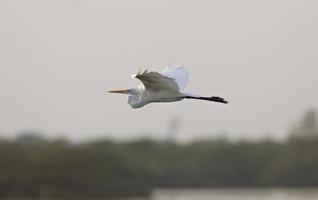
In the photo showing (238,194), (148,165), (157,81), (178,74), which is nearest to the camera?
(157,81)

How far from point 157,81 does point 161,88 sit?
275 mm

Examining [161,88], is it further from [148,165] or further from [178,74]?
[148,165]

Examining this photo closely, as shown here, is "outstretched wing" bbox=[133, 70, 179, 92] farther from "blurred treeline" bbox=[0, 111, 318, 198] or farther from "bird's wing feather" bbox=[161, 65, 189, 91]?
"blurred treeline" bbox=[0, 111, 318, 198]

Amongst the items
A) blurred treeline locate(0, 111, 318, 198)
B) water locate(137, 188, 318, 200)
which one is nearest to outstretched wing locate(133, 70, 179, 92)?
water locate(137, 188, 318, 200)

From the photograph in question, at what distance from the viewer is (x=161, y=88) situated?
43.8 ft

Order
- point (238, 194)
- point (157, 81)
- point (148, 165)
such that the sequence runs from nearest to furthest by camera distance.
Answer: point (157, 81), point (238, 194), point (148, 165)

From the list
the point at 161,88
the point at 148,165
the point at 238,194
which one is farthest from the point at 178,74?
the point at 148,165

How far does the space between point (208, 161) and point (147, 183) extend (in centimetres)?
848

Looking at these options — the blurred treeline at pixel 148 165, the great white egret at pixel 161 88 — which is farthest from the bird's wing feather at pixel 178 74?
the blurred treeline at pixel 148 165

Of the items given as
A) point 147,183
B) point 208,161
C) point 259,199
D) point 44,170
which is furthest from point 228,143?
point 259,199

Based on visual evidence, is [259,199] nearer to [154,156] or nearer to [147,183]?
[147,183]

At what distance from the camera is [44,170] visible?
47.6 metres

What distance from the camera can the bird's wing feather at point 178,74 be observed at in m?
13.7

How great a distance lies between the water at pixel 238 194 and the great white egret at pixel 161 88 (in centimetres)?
2642
